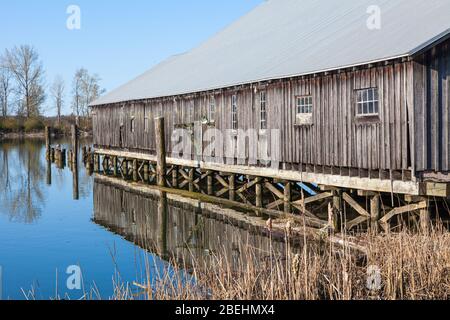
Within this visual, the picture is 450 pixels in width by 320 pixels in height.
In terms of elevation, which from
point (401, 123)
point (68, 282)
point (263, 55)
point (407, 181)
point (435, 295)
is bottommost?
point (68, 282)

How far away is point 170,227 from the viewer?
1702cm

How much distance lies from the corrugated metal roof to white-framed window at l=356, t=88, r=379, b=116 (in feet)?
2.93

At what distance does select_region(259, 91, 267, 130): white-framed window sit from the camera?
62.5ft

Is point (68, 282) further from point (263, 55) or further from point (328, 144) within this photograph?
point (263, 55)

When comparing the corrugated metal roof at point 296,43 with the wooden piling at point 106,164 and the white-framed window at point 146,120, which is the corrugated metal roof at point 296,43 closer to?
the white-framed window at point 146,120

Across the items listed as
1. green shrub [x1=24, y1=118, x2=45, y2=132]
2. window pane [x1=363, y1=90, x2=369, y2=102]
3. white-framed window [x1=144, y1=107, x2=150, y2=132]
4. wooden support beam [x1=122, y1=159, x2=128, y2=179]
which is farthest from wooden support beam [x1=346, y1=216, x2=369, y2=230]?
green shrub [x1=24, y1=118, x2=45, y2=132]

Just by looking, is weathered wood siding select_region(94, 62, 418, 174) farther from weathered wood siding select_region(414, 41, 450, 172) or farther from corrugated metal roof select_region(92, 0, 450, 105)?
corrugated metal roof select_region(92, 0, 450, 105)

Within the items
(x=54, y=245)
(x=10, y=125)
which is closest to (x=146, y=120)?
(x=54, y=245)

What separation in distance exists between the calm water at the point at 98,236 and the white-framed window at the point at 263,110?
381 centimetres

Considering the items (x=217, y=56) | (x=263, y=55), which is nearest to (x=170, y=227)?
(x=263, y=55)

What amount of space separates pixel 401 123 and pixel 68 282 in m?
8.91

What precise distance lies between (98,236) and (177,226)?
2.52m

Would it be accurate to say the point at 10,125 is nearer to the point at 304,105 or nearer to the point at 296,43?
the point at 296,43
